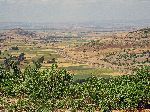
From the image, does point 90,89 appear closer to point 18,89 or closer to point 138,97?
point 138,97

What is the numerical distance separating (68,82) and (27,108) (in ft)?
72.3

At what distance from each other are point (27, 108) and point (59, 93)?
14.7m

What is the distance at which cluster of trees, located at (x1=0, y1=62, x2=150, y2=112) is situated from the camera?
83.4m

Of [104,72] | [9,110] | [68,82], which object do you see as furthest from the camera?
[104,72]

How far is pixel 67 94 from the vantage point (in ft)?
308

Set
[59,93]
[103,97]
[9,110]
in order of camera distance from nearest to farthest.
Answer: [9,110], [103,97], [59,93]

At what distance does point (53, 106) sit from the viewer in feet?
272

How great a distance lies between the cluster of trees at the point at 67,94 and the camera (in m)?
83.4

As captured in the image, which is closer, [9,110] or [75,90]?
[9,110]

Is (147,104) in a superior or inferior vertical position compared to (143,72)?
inferior

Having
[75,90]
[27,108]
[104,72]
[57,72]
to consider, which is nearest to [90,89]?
[75,90]

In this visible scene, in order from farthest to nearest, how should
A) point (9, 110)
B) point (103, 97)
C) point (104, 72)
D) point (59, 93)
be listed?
point (104, 72)
point (59, 93)
point (103, 97)
point (9, 110)

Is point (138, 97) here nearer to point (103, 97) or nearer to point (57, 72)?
point (103, 97)

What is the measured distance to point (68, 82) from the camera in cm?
9994
